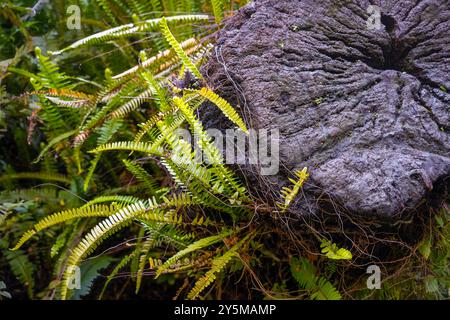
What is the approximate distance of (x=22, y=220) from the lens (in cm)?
213

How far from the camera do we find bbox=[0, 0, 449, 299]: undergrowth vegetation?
4.99 ft

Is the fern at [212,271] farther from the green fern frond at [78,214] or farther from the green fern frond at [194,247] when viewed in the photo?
the green fern frond at [78,214]

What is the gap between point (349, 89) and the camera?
5.09 ft

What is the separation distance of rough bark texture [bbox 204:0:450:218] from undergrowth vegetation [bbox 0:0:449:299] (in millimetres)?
113

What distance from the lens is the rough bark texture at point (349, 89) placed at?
4.55 feet

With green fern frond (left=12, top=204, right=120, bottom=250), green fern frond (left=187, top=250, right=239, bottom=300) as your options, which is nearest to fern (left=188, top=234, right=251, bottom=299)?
green fern frond (left=187, top=250, right=239, bottom=300)

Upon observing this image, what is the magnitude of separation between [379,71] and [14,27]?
79.9 inches

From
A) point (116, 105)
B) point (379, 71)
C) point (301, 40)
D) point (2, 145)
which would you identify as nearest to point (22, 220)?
point (2, 145)

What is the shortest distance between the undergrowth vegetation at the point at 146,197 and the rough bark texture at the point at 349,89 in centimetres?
11

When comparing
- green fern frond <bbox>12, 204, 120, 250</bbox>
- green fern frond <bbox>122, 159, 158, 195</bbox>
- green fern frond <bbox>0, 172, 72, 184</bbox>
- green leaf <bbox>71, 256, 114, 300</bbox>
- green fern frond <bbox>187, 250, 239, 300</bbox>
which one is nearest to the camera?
green fern frond <bbox>187, 250, 239, 300</bbox>

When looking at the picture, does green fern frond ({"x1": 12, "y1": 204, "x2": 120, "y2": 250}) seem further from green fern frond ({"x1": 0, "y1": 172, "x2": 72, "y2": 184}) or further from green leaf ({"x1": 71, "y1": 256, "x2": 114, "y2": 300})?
green fern frond ({"x1": 0, "y1": 172, "x2": 72, "y2": 184})

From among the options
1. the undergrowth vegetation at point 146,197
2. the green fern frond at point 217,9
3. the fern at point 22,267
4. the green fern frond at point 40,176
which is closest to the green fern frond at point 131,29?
the undergrowth vegetation at point 146,197

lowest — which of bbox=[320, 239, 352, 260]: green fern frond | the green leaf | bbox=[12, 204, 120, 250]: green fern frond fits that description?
the green leaf
